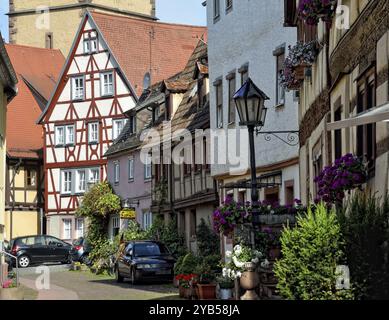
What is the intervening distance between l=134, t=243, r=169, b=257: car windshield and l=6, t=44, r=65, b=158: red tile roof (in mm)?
32691

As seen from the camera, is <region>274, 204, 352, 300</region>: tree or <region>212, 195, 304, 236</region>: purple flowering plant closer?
<region>274, 204, 352, 300</region>: tree

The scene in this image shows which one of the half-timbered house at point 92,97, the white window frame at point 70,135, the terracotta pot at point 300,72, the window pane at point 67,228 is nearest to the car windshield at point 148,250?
the terracotta pot at point 300,72

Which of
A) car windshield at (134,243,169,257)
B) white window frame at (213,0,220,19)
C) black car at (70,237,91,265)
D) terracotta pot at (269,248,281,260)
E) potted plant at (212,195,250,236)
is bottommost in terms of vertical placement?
black car at (70,237,91,265)

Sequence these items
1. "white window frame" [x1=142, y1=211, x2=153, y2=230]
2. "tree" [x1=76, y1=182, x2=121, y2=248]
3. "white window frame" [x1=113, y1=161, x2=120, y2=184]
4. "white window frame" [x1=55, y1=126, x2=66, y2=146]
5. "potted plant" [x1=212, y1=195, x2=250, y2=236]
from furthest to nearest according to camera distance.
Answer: "white window frame" [x1=55, y1=126, x2=66, y2=146] → "white window frame" [x1=113, y1=161, x2=120, y2=184] → "tree" [x1=76, y1=182, x2=121, y2=248] → "white window frame" [x1=142, y1=211, x2=153, y2=230] → "potted plant" [x1=212, y1=195, x2=250, y2=236]

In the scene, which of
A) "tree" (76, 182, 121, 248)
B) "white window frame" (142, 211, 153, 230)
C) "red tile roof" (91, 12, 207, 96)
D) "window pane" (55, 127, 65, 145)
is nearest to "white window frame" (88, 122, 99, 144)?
"window pane" (55, 127, 65, 145)

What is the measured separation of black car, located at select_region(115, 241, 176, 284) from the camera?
96.8 feet

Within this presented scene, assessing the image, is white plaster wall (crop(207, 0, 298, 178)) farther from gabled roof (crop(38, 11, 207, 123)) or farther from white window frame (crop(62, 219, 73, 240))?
white window frame (crop(62, 219, 73, 240))

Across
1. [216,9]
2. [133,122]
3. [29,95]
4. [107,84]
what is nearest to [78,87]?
[107,84]

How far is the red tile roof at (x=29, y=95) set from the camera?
64125 mm

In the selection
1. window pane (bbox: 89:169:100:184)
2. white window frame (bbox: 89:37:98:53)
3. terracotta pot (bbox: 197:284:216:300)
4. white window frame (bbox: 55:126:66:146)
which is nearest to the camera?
terracotta pot (bbox: 197:284:216:300)
